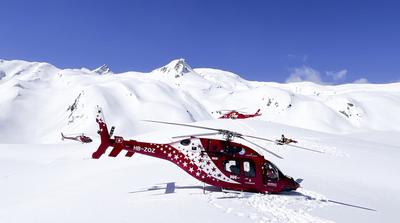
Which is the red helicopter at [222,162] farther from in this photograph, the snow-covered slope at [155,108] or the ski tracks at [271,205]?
the snow-covered slope at [155,108]

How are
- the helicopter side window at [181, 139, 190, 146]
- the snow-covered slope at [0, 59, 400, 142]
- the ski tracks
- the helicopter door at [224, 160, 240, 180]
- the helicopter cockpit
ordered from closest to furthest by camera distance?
the ski tracks, the helicopter door at [224, 160, 240, 180], the helicopter cockpit, the helicopter side window at [181, 139, 190, 146], the snow-covered slope at [0, 59, 400, 142]

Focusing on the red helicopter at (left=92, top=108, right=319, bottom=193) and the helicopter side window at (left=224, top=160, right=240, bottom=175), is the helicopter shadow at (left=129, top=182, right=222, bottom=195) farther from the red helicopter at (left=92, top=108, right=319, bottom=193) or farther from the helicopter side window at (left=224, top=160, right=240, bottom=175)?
the helicopter side window at (left=224, top=160, right=240, bottom=175)

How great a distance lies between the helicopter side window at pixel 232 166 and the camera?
50.3 ft

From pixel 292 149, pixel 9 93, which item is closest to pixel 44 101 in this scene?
pixel 9 93

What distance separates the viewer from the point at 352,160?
26.8 meters

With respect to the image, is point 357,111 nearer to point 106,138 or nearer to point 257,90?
point 257,90

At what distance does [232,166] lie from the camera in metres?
15.4

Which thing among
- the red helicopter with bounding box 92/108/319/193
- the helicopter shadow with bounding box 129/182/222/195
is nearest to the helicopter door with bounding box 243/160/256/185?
the red helicopter with bounding box 92/108/319/193

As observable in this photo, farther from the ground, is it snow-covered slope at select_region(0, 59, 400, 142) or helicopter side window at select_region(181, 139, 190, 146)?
snow-covered slope at select_region(0, 59, 400, 142)

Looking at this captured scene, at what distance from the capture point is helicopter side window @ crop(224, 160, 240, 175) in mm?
15336

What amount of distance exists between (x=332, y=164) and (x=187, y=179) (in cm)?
1233

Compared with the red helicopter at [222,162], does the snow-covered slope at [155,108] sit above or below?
above

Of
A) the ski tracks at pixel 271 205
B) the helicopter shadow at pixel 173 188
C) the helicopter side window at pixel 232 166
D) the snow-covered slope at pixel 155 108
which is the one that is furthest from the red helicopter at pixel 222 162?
the snow-covered slope at pixel 155 108

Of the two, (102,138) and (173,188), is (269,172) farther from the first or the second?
(102,138)
